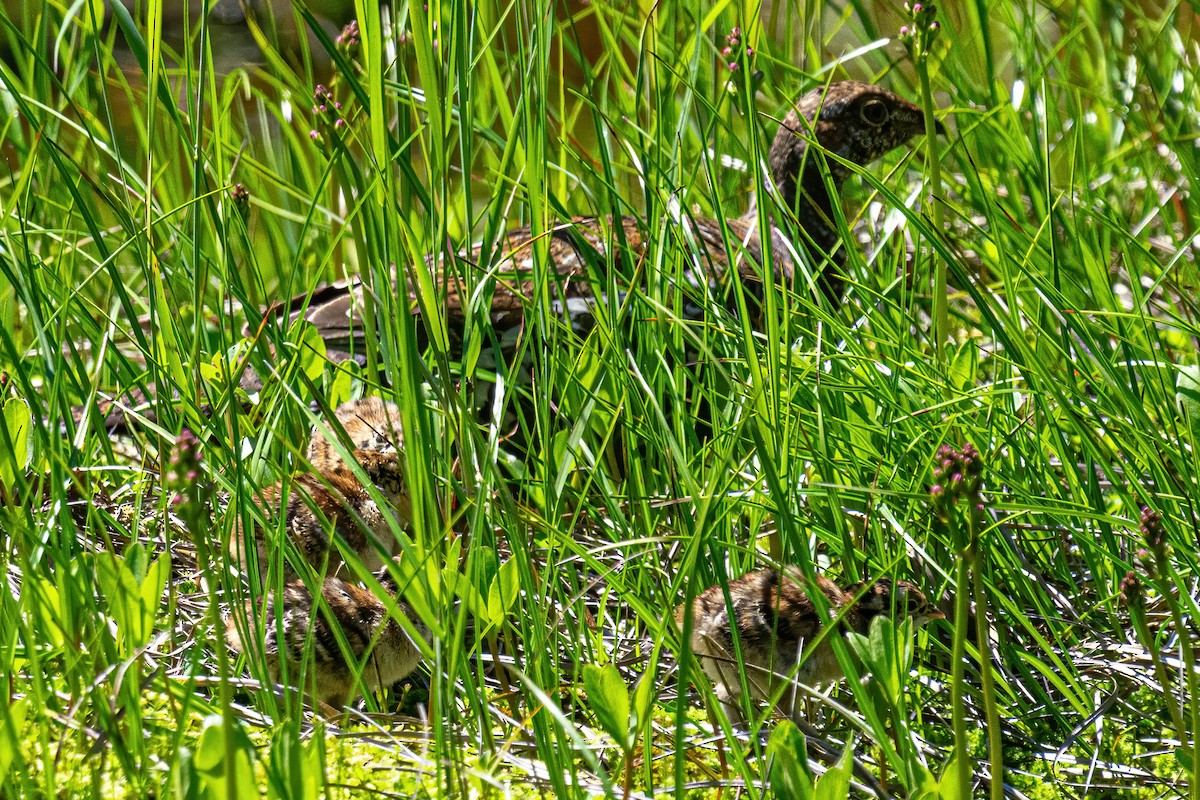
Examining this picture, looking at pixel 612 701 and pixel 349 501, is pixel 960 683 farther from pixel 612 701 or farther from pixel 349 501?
pixel 349 501

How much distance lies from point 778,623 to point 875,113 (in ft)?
8.13

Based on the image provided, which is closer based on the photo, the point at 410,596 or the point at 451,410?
the point at 410,596

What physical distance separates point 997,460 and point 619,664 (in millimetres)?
911

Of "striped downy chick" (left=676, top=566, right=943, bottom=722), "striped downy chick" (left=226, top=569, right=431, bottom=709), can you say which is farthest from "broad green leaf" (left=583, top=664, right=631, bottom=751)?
"striped downy chick" (left=226, top=569, right=431, bottom=709)

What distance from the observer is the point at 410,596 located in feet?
5.98

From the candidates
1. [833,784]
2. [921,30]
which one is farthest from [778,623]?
[921,30]

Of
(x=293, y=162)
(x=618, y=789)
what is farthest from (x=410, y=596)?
(x=293, y=162)

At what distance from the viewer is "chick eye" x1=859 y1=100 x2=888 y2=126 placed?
4.18m

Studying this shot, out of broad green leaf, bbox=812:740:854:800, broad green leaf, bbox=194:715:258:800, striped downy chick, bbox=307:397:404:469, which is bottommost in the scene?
striped downy chick, bbox=307:397:404:469

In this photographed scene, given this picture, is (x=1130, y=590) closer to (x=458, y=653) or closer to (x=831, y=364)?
(x=458, y=653)

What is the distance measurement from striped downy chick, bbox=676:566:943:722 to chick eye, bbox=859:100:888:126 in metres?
2.28

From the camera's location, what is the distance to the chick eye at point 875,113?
165 inches

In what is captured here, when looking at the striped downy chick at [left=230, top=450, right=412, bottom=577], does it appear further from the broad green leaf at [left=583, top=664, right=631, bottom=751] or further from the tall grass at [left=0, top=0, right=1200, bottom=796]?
the broad green leaf at [left=583, top=664, right=631, bottom=751]

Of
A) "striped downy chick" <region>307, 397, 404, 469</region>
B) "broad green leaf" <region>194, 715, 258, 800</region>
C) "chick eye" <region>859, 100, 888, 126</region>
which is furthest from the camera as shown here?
"chick eye" <region>859, 100, 888, 126</region>
